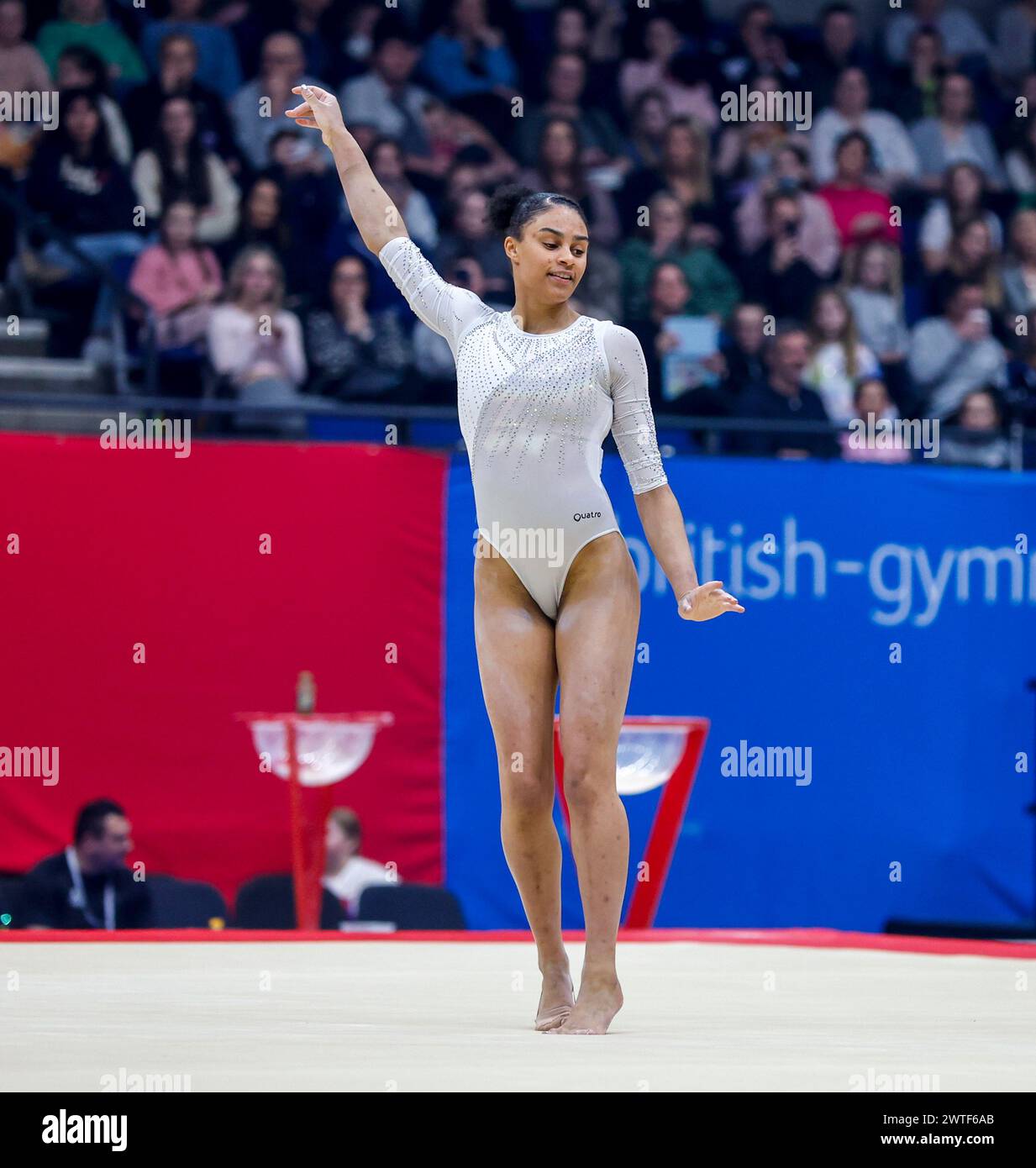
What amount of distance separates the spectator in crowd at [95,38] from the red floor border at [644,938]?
19.5ft

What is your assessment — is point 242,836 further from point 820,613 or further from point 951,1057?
point 951,1057

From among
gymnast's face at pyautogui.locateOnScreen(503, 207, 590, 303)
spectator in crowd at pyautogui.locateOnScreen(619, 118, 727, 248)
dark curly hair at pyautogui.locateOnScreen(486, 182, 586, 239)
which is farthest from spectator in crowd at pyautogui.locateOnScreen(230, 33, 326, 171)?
gymnast's face at pyautogui.locateOnScreen(503, 207, 590, 303)

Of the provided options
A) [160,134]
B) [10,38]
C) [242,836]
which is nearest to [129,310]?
[160,134]

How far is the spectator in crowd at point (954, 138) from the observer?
43.0 feet

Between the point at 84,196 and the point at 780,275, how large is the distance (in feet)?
12.8

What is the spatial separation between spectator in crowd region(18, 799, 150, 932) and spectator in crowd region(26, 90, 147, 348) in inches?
124

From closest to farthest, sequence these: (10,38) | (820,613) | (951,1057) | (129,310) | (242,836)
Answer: (951,1057), (242,836), (820,613), (129,310), (10,38)

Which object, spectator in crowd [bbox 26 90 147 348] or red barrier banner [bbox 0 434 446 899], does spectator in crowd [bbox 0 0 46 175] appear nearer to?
spectator in crowd [bbox 26 90 147 348]

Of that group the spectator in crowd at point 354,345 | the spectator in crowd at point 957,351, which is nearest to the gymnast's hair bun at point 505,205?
the spectator in crowd at point 354,345

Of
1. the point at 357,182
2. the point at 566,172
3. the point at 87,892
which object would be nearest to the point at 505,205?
the point at 357,182

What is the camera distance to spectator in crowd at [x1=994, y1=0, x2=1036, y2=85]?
1409 cm

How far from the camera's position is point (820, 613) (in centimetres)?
941

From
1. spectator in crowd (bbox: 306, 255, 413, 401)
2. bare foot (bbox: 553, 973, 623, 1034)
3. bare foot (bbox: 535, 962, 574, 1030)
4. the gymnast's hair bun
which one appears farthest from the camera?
spectator in crowd (bbox: 306, 255, 413, 401)

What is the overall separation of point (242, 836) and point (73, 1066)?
551cm
